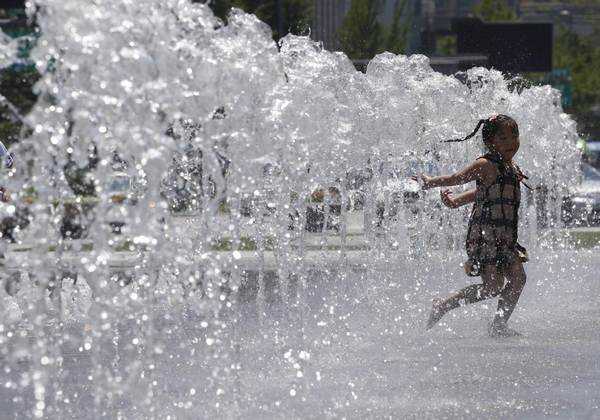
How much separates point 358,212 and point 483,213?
1473cm

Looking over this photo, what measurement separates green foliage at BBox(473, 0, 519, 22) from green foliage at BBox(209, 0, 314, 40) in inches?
591

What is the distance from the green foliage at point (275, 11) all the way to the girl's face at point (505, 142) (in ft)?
58.8

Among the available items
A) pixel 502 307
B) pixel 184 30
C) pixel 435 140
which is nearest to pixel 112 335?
pixel 502 307

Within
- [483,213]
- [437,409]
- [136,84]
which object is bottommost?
[437,409]

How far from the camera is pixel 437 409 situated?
503 cm

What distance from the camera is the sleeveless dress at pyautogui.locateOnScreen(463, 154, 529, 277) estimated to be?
6926mm

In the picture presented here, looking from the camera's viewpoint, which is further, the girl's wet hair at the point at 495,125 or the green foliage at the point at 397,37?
the green foliage at the point at 397,37

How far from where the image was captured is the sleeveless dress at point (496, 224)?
6926 millimetres

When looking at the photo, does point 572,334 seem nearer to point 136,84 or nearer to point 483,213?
point 483,213

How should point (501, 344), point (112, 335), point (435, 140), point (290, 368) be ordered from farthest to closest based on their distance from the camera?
point (435, 140)
point (112, 335)
point (501, 344)
point (290, 368)

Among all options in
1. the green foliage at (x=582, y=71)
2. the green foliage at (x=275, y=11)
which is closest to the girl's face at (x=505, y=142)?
the green foliage at (x=275, y=11)

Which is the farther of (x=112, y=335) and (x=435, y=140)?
(x=435, y=140)

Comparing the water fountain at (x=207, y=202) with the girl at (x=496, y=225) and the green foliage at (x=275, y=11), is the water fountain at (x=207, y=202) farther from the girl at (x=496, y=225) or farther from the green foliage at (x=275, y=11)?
the green foliage at (x=275, y=11)

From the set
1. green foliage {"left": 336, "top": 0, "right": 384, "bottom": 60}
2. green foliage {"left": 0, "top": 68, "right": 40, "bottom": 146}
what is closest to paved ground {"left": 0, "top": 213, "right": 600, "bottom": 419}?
green foliage {"left": 0, "top": 68, "right": 40, "bottom": 146}
